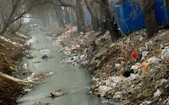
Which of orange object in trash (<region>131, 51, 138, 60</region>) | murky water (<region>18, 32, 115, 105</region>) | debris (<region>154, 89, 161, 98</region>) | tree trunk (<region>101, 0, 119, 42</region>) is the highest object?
tree trunk (<region>101, 0, 119, 42</region>)

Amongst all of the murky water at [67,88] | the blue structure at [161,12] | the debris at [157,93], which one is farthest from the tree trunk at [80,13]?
the debris at [157,93]

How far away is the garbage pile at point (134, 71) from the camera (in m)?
9.91

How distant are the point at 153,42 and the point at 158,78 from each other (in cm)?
314

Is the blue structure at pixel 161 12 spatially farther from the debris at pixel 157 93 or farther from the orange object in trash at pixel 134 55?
the debris at pixel 157 93

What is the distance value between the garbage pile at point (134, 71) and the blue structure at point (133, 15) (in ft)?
3.37

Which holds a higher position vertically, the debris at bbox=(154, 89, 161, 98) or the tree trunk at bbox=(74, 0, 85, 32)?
the tree trunk at bbox=(74, 0, 85, 32)

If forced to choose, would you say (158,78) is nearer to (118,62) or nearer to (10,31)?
(118,62)

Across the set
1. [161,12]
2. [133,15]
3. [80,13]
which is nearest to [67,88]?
[161,12]

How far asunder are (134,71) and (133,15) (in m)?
5.84

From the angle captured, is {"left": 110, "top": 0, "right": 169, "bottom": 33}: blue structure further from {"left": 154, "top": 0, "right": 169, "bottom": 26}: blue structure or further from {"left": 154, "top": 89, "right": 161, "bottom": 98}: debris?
{"left": 154, "top": 89, "right": 161, "bottom": 98}: debris

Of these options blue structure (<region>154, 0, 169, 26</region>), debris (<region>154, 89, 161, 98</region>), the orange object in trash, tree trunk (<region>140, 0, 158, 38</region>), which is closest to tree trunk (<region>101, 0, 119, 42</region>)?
blue structure (<region>154, 0, 169, 26</region>)

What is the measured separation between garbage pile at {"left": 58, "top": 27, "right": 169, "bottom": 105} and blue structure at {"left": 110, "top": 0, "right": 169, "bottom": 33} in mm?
1028

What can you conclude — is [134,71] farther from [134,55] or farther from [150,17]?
[150,17]

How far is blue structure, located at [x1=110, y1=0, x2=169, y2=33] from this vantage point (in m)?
15.4
